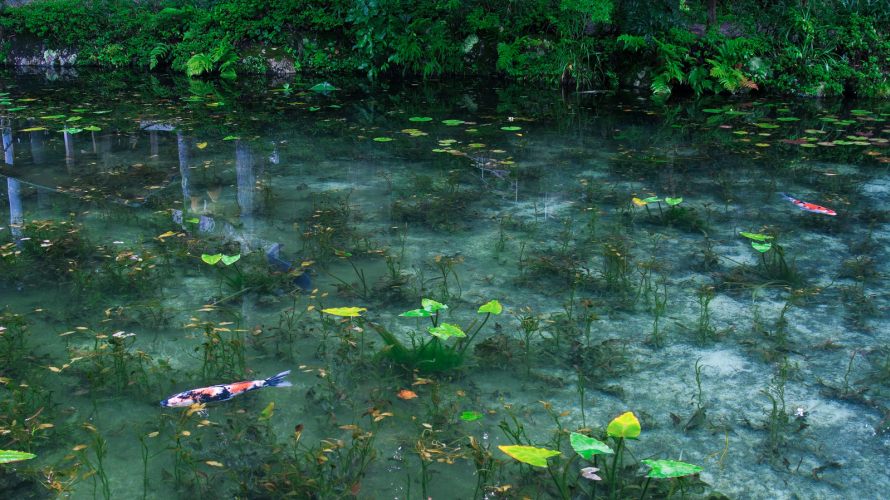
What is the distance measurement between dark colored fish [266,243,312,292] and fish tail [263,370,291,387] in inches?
34.0

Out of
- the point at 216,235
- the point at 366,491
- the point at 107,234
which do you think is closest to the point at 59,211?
the point at 107,234

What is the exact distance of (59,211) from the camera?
15.1 ft

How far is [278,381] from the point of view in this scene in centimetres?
266

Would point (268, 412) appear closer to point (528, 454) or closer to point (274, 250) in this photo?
point (528, 454)

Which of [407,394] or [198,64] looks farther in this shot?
[198,64]

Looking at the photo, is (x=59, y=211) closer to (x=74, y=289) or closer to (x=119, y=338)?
(x=74, y=289)

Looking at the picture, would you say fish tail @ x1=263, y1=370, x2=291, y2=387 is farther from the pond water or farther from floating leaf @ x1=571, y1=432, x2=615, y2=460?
floating leaf @ x1=571, y1=432, x2=615, y2=460

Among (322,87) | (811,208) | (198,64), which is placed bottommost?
(811,208)

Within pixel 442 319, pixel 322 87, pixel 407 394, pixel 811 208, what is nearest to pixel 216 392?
pixel 407 394

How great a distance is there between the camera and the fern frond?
1201 cm

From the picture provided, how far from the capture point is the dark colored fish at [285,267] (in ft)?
11.6

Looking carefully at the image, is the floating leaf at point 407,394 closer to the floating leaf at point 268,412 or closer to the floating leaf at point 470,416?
the floating leaf at point 470,416

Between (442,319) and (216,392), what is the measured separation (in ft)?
3.86

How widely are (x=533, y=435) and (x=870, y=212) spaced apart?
12.3 feet
